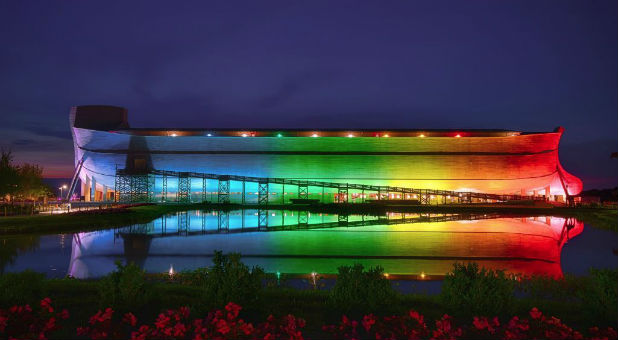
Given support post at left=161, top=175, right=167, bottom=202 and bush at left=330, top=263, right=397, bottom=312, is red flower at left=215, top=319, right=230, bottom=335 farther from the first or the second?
support post at left=161, top=175, right=167, bottom=202

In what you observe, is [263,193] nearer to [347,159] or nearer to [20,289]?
[347,159]

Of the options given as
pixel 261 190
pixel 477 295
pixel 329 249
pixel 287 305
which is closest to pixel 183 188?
pixel 261 190

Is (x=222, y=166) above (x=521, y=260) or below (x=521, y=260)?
above

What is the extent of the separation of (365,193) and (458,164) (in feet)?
42.9

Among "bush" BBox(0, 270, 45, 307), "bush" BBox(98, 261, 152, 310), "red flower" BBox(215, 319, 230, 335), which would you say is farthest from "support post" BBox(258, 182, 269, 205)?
"red flower" BBox(215, 319, 230, 335)

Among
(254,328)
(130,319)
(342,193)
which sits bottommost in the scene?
(254,328)

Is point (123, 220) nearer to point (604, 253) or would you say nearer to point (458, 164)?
point (604, 253)

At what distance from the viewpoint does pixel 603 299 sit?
5.79 m

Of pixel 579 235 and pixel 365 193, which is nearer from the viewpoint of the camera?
pixel 579 235

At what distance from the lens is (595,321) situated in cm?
578

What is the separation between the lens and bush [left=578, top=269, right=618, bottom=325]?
568cm

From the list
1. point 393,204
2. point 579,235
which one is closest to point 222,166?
point 393,204

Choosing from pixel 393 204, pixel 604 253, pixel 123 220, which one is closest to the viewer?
pixel 604 253

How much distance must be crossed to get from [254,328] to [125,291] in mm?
2265
